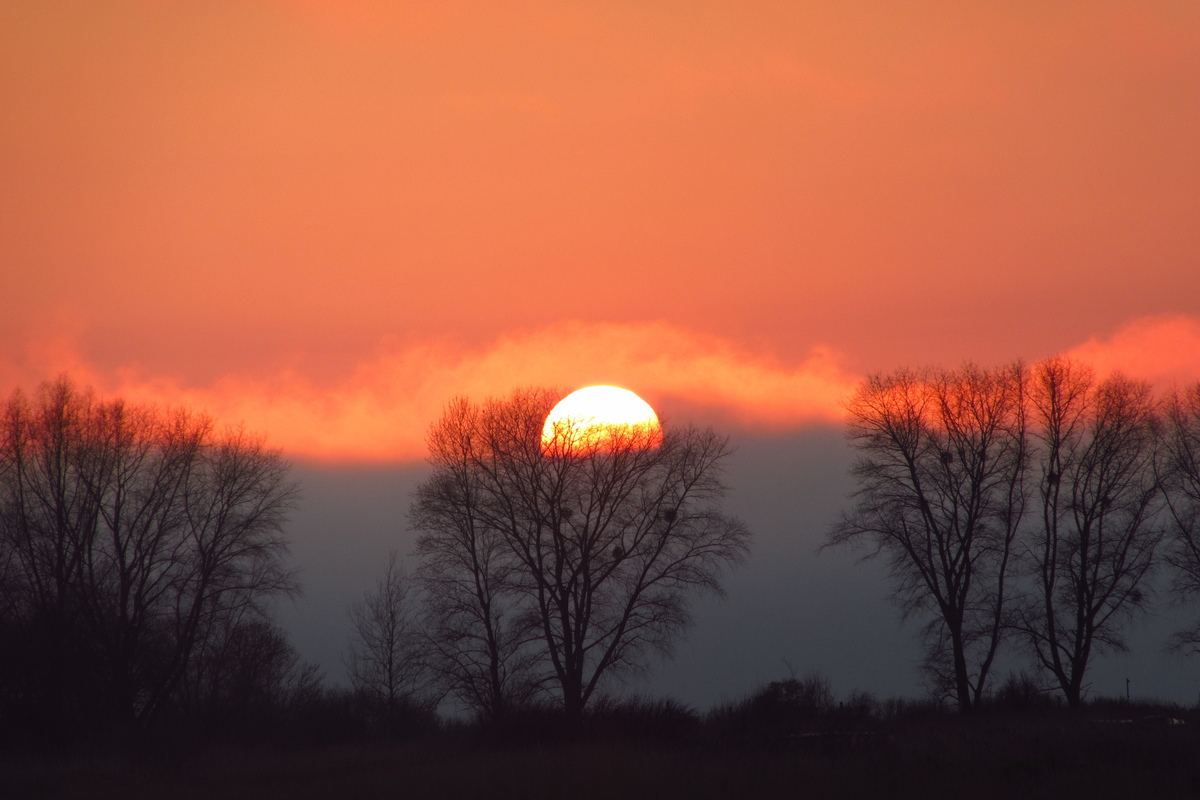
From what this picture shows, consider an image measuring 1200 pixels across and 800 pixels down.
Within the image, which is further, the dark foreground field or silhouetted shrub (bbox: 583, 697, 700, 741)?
silhouetted shrub (bbox: 583, 697, 700, 741)

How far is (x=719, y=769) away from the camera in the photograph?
19625mm

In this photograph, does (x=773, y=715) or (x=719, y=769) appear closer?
(x=719, y=769)

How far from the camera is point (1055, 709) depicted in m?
32.7

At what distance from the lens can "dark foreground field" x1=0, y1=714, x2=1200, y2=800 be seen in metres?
17.9

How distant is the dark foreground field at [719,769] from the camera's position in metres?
17.9

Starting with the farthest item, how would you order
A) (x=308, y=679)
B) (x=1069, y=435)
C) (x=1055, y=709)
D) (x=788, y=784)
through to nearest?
(x=308, y=679) → (x=1069, y=435) → (x=1055, y=709) → (x=788, y=784)

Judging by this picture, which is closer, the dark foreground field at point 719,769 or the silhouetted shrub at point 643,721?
the dark foreground field at point 719,769

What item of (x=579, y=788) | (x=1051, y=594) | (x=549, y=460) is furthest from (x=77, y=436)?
(x=1051, y=594)

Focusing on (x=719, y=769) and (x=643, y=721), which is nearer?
(x=719, y=769)

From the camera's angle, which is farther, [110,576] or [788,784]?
[110,576]

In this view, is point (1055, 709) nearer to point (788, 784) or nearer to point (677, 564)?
point (677, 564)

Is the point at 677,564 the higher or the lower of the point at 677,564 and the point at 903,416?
the lower

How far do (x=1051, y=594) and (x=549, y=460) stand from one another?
16928 millimetres

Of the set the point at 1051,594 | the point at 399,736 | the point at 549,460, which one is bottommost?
the point at 399,736
